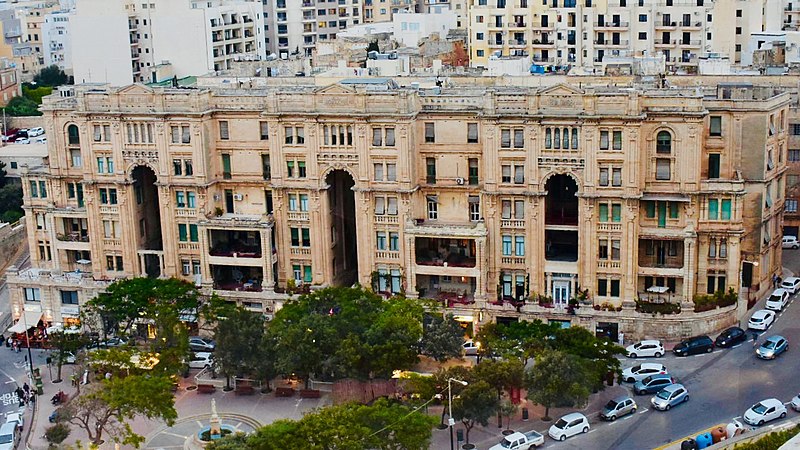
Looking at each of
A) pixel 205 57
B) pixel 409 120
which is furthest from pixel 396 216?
pixel 205 57

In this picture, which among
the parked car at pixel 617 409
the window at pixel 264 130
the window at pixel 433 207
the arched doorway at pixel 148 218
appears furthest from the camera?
the arched doorway at pixel 148 218

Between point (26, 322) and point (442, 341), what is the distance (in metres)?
43.1

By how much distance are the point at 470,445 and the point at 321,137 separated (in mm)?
34264

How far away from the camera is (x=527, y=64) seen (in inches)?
5241

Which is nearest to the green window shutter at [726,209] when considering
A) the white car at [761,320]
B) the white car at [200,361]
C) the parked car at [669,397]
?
the white car at [761,320]

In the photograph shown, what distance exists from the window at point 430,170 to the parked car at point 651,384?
2649 cm

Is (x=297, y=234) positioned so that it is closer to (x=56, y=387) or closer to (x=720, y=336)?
(x=56, y=387)

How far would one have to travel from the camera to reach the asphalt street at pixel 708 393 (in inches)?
3440

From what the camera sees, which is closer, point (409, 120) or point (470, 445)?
point (470, 445)

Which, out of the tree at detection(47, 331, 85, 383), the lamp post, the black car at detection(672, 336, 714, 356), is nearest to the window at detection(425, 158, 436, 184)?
the black car at detection(672, 336, 714, 356)

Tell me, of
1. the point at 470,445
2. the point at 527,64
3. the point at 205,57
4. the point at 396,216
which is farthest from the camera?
the point at 205,57

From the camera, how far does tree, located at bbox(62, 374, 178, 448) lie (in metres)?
88.2

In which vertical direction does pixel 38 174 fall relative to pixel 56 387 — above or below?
above

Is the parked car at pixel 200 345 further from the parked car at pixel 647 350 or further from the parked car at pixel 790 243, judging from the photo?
the parked car at pixel 790 243
